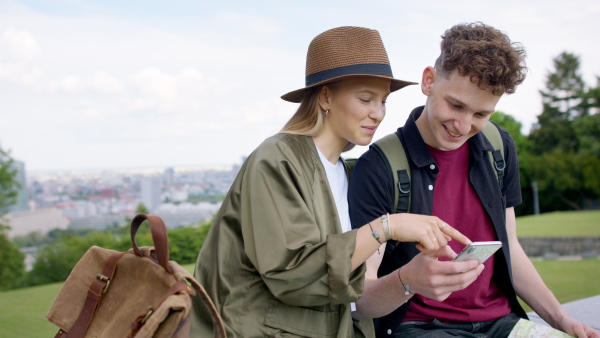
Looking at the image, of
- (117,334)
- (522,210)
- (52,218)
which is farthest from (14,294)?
(522,210)

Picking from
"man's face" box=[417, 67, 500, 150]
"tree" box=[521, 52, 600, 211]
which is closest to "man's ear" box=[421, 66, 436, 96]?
"man's face" box=[417, 67, 500, 150]

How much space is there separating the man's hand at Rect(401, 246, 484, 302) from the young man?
2 cm

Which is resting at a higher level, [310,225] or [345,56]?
[345,56]

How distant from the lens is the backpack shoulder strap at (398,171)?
8.41 feet

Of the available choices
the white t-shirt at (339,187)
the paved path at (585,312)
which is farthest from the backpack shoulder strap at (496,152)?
the paved path at (585,312)

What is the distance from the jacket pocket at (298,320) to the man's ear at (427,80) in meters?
1.15

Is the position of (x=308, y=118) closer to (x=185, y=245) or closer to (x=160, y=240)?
(x=160, y=240)

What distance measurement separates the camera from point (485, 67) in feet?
7.89

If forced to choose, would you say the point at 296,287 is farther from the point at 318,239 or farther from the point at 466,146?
the point at 466,146

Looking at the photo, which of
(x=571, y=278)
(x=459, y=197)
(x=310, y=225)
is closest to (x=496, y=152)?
(x=459, y=197)

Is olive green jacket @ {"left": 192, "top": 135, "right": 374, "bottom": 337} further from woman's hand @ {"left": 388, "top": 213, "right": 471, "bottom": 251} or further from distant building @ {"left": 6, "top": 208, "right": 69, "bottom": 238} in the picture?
distant building @ {"left": 6, "top": 208, "right": 69, "bottom": 238}

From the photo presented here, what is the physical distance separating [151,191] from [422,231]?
1179 inches

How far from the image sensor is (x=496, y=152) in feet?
9.32

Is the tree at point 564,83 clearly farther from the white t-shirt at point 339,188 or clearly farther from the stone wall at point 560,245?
the white t-shirt at point 339,188
